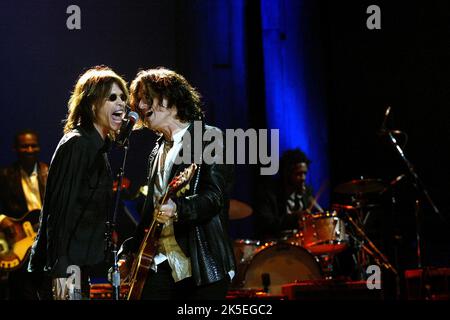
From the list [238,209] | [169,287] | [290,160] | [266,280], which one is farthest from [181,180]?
[290,160]

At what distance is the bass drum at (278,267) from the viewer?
6656 mm

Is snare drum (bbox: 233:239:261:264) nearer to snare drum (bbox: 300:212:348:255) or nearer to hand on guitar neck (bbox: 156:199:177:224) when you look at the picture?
snare drum (bbox: 300:212:348:255)

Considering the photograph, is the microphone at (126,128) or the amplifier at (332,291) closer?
the microphone at (126,128)

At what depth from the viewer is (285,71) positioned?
25.6 ft

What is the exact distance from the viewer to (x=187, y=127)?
131 inches

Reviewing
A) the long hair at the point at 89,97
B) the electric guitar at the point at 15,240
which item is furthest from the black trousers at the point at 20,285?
the long hair at the point at 89,97

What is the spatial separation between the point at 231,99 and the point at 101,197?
14.1 feet

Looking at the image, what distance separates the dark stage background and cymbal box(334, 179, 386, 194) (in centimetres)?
77

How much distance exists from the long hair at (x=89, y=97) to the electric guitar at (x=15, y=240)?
327 cm

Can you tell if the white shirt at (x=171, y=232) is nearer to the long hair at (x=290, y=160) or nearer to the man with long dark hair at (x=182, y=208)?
the man with long dark hair at (x=182, y=208)
